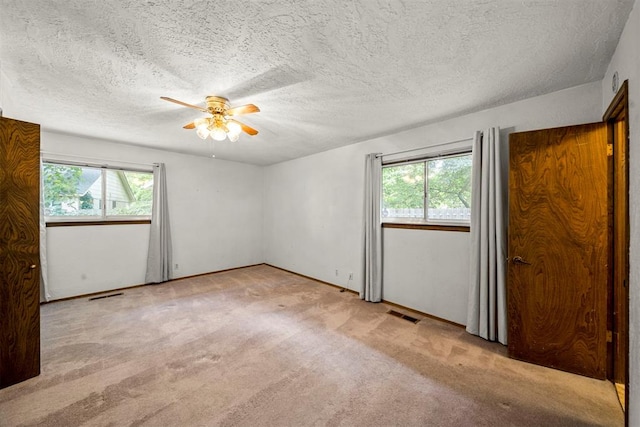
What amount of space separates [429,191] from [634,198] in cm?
194

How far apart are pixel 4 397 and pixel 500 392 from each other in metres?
3.63

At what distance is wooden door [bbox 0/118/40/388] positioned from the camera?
1889 mm

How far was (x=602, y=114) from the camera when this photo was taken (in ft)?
6.86

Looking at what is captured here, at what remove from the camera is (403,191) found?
3559 millimetres

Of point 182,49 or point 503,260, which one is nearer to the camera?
point 182,49

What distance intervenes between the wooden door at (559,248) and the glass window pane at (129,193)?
5.49 meters

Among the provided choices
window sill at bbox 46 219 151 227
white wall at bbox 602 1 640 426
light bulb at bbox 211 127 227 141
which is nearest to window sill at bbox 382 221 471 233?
white wall at bbox 602 1 640 426

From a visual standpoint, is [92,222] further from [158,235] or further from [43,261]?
[158,235]

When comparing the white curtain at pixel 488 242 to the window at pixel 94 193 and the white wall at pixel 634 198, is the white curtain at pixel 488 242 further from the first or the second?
the window at pixel 94 193

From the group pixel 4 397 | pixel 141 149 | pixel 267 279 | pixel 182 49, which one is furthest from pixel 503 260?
pixel 141 149

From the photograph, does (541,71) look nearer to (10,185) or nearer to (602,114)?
(602,114)

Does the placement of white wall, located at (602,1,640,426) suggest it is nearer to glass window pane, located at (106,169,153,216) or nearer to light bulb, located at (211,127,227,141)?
light bulb, located at (211,127,227,141)

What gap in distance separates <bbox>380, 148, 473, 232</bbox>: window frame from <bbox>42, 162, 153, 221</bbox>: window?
429cm

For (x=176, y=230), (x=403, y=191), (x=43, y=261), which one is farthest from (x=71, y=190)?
(x=403, y=191)
